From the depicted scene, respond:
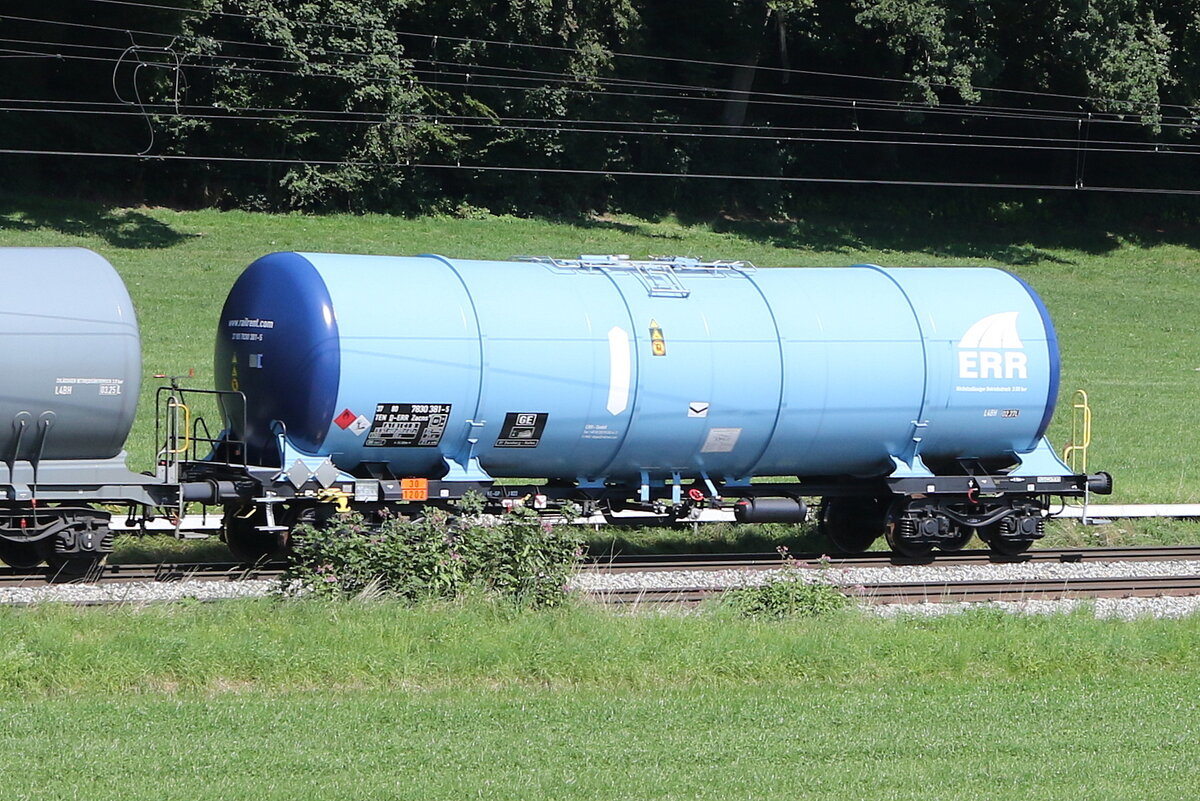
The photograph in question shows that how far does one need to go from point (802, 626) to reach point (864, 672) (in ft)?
4.55

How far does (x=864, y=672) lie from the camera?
475 inches

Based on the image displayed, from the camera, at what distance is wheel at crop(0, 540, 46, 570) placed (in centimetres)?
1631

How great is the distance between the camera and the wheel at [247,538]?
57.2 feet

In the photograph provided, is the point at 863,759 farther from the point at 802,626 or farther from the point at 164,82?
the point at 164,82

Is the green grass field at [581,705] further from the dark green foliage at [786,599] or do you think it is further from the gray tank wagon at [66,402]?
the gray tank wagon at [66,402]

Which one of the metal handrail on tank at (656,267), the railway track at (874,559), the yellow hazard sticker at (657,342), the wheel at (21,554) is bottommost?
the railway track at (874,559)

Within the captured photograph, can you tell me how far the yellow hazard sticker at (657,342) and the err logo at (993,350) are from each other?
397 centimetres

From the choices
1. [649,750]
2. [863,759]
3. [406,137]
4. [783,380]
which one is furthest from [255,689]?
[406,137]

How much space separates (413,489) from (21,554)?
4.42 meters

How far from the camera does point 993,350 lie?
18.6m

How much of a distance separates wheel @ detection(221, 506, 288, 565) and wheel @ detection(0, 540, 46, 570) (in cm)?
218

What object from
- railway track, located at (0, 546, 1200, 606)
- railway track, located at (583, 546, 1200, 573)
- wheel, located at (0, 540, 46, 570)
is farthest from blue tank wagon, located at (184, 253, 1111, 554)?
wheel, located at (0, 540, 46, 570)

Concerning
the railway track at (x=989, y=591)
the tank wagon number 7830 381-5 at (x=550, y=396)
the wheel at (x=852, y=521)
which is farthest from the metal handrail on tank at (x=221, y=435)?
the wheel at (x=852, y=521)

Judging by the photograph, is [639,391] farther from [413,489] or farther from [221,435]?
[221,435]
